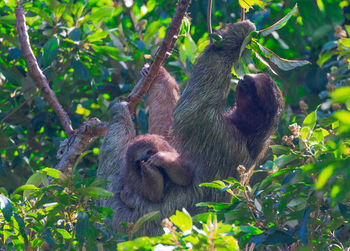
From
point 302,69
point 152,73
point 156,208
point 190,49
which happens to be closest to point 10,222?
point 156,208

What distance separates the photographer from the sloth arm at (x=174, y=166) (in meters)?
6.50

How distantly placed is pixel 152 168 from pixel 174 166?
0.98 feet

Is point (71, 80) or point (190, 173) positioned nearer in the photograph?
point (190, 173)

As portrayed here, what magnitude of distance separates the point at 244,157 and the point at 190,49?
6.44 ft

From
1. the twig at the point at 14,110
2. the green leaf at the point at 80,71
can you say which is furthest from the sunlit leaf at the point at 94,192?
the twig at the point at 14,110

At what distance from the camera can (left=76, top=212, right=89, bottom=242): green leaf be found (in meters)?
4.82

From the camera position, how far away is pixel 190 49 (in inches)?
309

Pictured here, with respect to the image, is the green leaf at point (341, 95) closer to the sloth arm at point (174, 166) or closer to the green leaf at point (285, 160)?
the green leaf at point (285, 160)

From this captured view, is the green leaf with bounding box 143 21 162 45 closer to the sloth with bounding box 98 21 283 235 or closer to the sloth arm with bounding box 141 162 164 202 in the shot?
the sloth with bounding box 98 21 283 235

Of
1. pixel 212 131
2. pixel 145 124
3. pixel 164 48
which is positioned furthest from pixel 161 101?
pixel 164 48

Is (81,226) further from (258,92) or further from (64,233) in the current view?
(258,92)

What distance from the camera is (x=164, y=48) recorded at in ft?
21.5

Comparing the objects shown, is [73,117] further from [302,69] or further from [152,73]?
[302,69]

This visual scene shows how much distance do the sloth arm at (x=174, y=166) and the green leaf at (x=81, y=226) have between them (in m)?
1.74
